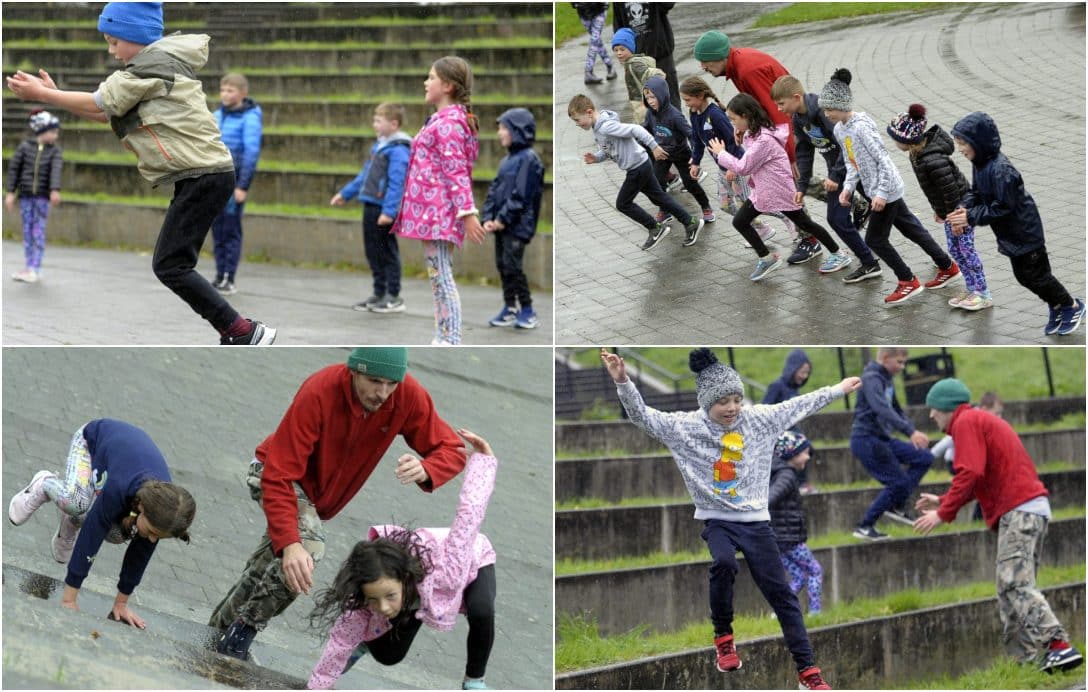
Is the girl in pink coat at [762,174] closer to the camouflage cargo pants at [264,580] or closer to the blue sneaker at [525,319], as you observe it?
the blue sneaker at [525,319]

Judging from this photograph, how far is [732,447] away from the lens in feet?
19.3

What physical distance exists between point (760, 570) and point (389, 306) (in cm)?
574

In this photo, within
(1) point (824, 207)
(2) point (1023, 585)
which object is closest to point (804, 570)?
(2) point (1023, 585)

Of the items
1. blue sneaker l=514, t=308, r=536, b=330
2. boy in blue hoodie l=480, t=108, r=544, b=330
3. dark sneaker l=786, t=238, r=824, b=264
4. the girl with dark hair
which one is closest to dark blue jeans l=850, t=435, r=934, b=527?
dark sneaker l=786, t=238, r=824, b=264

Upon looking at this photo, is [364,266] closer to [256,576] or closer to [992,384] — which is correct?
[992,384]

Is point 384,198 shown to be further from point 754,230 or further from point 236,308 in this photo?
point 754,230

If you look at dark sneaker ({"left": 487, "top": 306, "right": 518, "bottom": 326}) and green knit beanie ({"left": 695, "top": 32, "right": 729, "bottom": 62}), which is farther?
dark sneaker ({"left": 487, "top": 306, "right": 518, "bottom": 326})

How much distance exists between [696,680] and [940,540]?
3.32 meters

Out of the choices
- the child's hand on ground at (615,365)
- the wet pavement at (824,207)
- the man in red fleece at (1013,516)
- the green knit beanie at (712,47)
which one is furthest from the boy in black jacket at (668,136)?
the child's hand on ground at (615,365)

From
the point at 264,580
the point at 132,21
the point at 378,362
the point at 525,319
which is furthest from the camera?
the point at 525,319

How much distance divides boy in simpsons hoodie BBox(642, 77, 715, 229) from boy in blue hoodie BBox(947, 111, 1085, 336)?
2055 mm

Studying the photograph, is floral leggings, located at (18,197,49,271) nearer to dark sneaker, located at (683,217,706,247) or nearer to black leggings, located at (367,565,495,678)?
dark sneaker, located at (683,217,706,247)

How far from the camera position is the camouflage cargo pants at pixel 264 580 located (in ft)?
17.3

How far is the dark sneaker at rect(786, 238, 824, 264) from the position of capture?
8.97 meters
